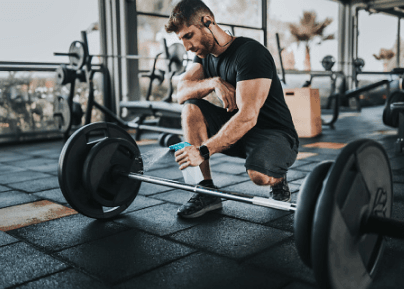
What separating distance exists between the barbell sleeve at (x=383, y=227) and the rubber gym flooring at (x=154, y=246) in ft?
0.61

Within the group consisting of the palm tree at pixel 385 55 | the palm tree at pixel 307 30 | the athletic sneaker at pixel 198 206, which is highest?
the palm tree at pixel 307 30

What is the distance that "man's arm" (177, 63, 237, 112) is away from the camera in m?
1.39

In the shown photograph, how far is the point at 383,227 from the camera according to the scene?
79cm

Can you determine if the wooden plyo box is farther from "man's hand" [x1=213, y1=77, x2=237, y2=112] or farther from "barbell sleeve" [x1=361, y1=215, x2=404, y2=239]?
"barbell sleeve" [x1=361, y1=215, x2=404, y2=239]

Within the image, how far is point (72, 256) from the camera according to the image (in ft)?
3.67

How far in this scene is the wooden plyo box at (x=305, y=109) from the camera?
143 inches

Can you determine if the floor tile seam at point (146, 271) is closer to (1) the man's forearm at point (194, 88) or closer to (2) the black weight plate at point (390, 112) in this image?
(1) the man's forearm at point (194, 88)

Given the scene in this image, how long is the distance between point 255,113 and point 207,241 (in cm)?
45

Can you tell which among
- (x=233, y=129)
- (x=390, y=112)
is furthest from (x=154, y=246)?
(x=390, y=112)

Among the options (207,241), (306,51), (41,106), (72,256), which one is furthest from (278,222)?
(306,51)

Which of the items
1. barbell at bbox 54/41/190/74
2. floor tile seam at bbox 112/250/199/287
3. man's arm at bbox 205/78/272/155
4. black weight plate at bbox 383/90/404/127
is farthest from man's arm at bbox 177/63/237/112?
black weight plate at bbox 383/90/404/127

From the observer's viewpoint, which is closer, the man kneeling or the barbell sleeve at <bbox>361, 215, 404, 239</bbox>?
the barbell sleeve at <bbox>361, 215, 404, 239</bbox>

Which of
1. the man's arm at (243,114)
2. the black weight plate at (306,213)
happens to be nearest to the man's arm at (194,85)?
the man's arm at (243,114)

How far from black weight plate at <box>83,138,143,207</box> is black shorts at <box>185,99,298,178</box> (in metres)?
0.32
